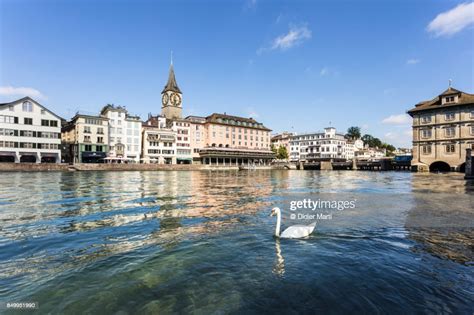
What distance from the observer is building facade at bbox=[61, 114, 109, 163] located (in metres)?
73.8

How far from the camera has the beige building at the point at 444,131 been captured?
2239 inches

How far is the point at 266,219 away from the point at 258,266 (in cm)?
534

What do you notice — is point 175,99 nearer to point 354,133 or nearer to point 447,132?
point 447,132

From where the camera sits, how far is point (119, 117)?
8206 cm

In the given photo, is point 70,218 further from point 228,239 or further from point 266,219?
point 266,219

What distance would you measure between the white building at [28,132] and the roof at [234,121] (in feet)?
176

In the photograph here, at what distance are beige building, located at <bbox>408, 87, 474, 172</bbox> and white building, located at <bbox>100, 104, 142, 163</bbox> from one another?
82874mm

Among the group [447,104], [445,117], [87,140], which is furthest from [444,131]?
[87,140]

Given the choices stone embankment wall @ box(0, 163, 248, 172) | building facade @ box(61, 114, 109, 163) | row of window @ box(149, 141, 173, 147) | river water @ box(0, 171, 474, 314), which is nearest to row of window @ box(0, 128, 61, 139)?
building facade @ box(61, 114, 109, 163)

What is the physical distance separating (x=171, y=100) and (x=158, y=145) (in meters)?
29.3

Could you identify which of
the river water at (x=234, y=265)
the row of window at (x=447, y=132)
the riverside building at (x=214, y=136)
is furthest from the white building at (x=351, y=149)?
the river water at (x=234, y=265)

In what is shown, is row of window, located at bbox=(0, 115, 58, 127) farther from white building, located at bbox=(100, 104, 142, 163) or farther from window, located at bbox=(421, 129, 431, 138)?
window, located at bbox=(421, 129, 431, 138)

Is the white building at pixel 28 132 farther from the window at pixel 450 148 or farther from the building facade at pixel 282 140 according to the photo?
the building facade at pixel 282 140

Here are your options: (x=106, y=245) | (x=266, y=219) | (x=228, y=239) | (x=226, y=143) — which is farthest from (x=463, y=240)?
(x=226, y=143)
